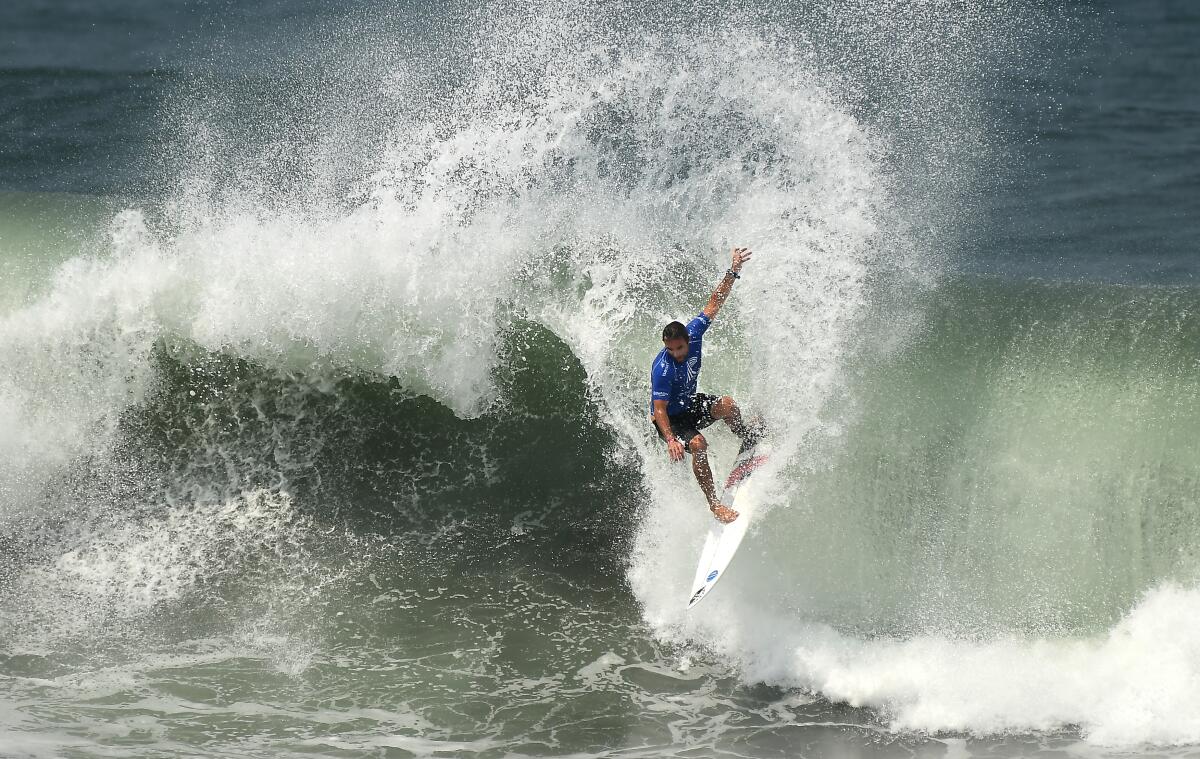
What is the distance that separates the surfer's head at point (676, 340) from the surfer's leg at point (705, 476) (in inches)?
27.7

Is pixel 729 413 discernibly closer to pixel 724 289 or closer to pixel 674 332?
pixel 724 289

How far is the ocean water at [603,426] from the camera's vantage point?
698 centimetres

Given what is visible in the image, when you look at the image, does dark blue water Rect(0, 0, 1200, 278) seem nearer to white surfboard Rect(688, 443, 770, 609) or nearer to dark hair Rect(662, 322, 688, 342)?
white surfboard Rect(688, 443, 770, 609)

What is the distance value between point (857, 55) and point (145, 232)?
8946 millimetres

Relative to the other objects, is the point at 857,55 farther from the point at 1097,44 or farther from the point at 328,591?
the point at 328,591

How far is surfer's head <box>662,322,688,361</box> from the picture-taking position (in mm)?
6754

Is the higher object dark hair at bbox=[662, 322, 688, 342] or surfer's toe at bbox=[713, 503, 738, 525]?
dark hair at bbox=[662, 322, 688, 342]

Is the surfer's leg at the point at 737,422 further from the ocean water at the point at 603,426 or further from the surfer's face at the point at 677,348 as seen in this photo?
the surfer's face at the point at 677,348

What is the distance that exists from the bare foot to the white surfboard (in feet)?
0.12

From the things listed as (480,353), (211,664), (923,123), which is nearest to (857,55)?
(923,123)

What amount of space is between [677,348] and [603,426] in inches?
101

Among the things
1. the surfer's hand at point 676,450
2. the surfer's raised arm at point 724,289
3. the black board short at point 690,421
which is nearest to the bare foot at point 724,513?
the black board short at point 690,421

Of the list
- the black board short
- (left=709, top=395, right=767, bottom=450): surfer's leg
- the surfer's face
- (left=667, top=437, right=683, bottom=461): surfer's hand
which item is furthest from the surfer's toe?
the surfer's face

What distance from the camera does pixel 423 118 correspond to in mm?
13234
